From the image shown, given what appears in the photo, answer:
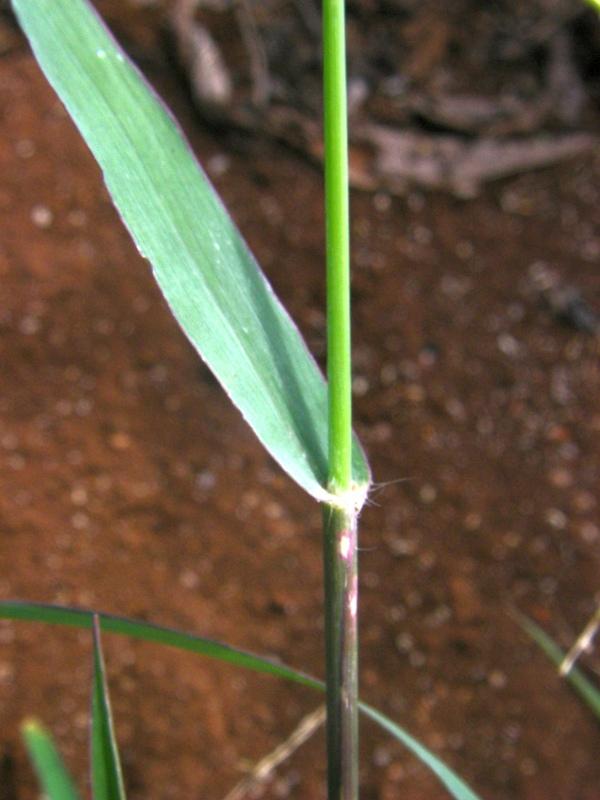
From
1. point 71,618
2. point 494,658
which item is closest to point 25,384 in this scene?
point 494,658

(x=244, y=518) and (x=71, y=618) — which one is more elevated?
(x=71, y=618)

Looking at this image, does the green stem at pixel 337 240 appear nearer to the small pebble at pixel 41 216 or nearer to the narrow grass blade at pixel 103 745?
the narrow grass blade at pixel 103 745

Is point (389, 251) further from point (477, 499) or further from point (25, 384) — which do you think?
point (25, 384)

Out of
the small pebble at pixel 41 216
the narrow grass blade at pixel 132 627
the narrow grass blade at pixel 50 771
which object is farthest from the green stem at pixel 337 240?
the small pebble at pixel 41 216

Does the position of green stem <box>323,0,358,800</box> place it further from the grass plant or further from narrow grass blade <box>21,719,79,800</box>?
narrow grass blade <box>21,719,79,800</box>

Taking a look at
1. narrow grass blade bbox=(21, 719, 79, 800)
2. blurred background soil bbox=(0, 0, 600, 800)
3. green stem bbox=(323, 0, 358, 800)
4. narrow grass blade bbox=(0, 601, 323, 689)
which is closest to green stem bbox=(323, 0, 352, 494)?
green stem bbox=(323, 0, 358, 800)

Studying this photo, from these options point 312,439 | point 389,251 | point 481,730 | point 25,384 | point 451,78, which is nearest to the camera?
point 312,439
